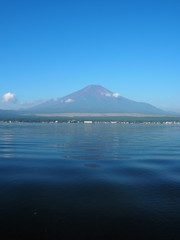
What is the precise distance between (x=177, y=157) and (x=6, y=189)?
1655 centimetres

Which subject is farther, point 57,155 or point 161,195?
point 57,155

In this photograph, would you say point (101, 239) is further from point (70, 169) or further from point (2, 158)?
point (2, 158)

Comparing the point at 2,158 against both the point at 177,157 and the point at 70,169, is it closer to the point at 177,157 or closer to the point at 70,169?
the point at 70,169

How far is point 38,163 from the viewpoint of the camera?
22.0 m

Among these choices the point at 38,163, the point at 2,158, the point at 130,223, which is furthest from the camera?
the point at 2,158

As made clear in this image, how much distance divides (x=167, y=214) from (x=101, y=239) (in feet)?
11.4

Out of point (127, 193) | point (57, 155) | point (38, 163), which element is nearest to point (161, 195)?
point (127, 193)

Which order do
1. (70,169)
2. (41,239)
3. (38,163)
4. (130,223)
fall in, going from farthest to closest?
(38,163) < (70,169) < (130,223) < (41,239)

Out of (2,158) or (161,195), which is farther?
(2,158)

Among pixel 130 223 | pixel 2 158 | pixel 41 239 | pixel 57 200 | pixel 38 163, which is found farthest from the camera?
pixel 2 158

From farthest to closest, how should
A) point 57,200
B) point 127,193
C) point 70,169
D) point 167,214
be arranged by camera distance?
point 70,169, point 127,193, point 57,200, point 167,214

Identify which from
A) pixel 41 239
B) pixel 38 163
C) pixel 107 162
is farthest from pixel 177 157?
pixel 41 239

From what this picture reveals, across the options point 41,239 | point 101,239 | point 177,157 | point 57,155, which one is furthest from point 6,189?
point 177,157

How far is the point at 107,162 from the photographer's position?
75.4 feet
